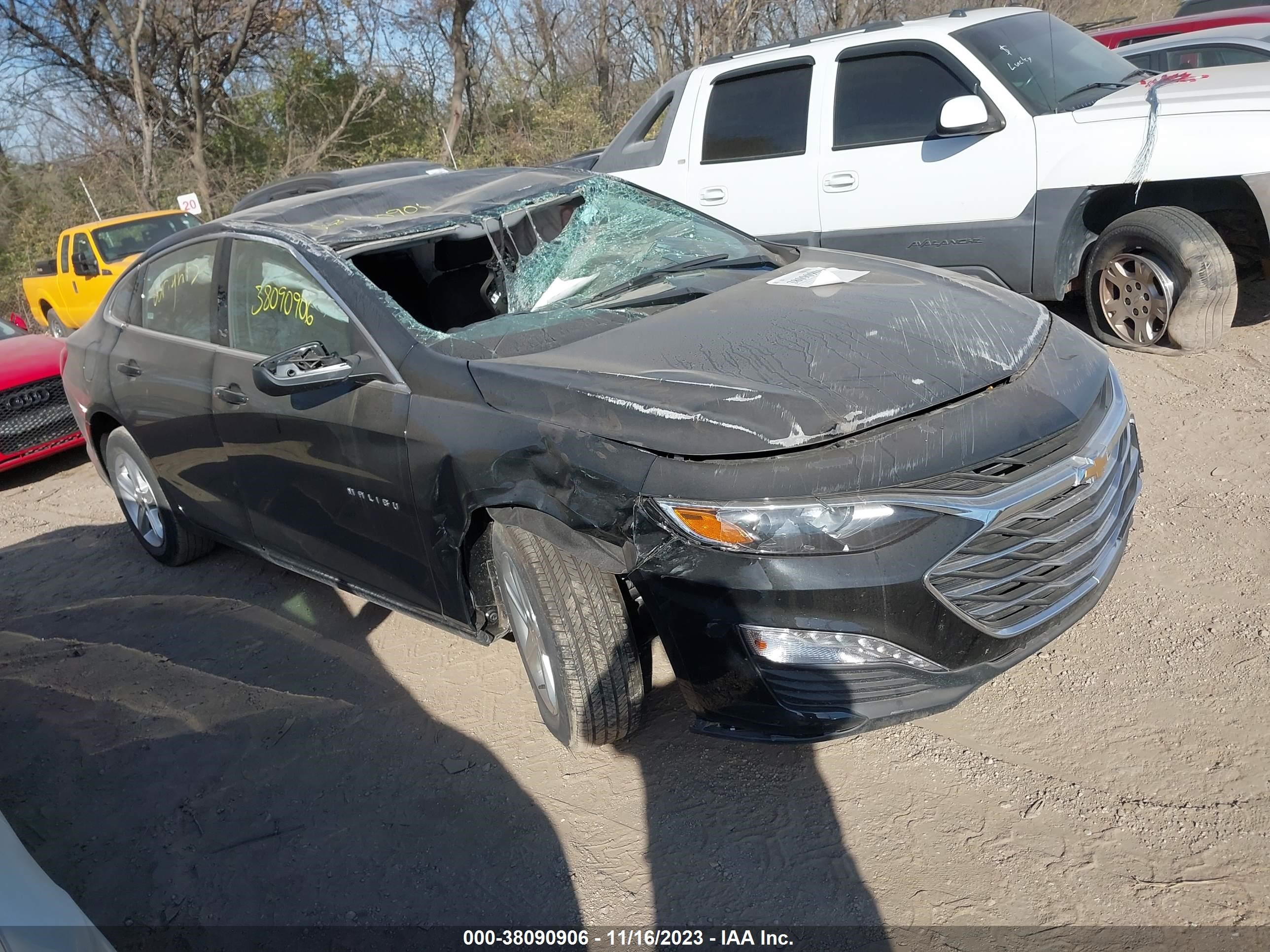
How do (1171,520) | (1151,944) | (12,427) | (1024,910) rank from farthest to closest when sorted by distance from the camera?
(12,427) → (1171,520) → (1024,910) → (1151,944)

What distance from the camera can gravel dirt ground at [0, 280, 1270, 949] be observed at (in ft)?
8.24

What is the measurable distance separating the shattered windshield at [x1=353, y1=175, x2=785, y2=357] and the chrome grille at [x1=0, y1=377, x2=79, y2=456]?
445 cm

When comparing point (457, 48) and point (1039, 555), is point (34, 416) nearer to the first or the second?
point (1039, 555)

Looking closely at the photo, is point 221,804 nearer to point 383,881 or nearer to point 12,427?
point 383,881

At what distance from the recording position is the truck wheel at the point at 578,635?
2785mm

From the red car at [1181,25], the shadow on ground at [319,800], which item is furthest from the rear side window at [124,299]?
the red car at [1181,25]

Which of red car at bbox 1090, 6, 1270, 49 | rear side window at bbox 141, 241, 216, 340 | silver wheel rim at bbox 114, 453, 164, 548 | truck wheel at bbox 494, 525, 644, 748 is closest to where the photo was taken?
truck wheel at bbox 494, 525, 644, 748

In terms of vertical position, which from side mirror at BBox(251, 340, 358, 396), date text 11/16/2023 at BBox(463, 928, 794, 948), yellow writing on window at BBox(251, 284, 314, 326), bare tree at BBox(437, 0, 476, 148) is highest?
bare tree at BBox(437, 0, 476, 148)

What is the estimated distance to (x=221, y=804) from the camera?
10.6ft

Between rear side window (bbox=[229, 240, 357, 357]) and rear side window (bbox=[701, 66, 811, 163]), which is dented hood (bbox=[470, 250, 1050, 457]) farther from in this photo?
rear side window (bbox=[701, 66, 811, 163])

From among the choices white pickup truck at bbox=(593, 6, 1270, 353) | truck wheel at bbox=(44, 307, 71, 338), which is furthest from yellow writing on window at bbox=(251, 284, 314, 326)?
truck wheel at bbox=(44, 307, 71, 338)

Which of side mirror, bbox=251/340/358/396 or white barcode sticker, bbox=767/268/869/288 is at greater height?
side mirror, bbox=251/340/358/396

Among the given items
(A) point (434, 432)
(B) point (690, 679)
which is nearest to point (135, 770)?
(A) point (434, 432)

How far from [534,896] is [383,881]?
456 millimetres
